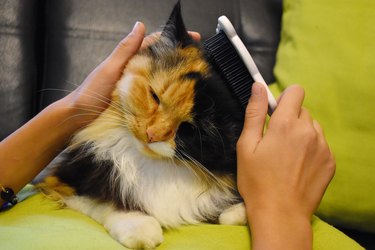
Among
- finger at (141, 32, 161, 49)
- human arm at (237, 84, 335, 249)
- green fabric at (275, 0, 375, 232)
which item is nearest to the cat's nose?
human arm at (237, 84, 335, 249)

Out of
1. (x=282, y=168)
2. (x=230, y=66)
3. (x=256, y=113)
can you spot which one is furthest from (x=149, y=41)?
(x=282, y=168)

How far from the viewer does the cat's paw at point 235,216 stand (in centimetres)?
89

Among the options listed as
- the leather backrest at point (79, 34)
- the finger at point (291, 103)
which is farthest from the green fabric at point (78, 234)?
the leather backrest at point (79, 34)

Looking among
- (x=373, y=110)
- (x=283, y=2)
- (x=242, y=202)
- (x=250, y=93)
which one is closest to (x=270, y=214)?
(x=242, y=202)

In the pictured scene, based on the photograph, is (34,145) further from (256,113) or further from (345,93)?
(345,93)

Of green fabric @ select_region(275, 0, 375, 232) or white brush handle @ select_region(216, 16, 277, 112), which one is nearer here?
white brush handle @ select_region(216, 16, 277, 112)

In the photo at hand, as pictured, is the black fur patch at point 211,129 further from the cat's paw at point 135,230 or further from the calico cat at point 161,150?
the cat's paw at point 135,230

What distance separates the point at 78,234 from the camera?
78cm

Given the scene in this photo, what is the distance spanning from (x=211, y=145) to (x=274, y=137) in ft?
0.45

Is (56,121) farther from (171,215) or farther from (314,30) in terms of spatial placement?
(314,30)

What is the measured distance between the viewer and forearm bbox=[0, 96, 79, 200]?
3.05 feet

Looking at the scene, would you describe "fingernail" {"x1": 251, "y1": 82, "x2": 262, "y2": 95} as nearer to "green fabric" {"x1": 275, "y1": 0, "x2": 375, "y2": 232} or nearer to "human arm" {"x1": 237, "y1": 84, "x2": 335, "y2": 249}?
"human arm" {"x1": 237, "y1": 84, "x2": 335, "y2": 249}

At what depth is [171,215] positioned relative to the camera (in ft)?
2.98

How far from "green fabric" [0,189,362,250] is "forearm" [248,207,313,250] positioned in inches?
2.2
